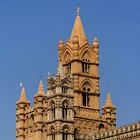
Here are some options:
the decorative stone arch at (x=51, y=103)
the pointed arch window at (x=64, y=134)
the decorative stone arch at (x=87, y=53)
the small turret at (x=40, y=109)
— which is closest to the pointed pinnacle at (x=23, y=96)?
the small turret at (x=40, y=109)

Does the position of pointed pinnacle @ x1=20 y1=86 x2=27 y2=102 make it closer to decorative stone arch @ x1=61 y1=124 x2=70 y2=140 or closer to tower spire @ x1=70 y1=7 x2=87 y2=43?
tower spire @ x1=70 y1=7 x2=87 y2=43

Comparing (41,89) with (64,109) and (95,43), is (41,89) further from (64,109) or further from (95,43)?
(95,43)

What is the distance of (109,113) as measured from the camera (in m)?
96.2

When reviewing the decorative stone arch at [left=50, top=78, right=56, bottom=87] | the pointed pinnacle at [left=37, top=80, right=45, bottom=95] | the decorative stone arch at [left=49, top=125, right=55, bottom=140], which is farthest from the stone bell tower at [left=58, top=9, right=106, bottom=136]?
the decorative stone arch at [left=49, top=125, right=55, bottom=140]

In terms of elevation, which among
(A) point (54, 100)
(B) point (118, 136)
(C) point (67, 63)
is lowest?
(B) point (118, 136)

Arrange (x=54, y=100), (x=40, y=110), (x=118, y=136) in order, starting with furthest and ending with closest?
(x=40, y=110), (x=54, y=100), (x=118, y=136)

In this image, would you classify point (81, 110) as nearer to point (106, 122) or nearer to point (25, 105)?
point (106, 122)

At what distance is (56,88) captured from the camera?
293ft

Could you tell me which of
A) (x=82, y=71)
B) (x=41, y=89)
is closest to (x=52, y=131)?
(x=41, y=89)

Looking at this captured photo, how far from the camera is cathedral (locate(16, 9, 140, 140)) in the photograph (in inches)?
3487

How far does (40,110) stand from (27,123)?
4.63 meters

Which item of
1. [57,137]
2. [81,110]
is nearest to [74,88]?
[81,110]

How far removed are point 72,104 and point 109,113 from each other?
8.11 meters

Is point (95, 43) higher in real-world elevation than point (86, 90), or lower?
higher
